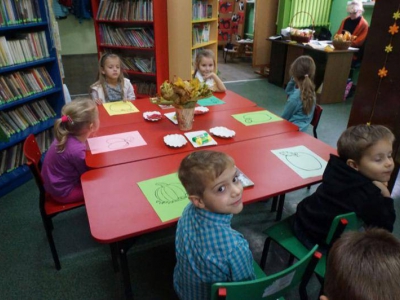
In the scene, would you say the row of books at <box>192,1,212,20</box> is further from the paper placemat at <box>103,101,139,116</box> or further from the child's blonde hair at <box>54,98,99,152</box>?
the child's blonde hair at <box>54,98,99,152</box>

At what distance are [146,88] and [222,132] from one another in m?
2.67

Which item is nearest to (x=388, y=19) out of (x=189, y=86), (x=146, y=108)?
(x=189, y=86)

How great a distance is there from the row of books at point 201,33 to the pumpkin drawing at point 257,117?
260 centimetres

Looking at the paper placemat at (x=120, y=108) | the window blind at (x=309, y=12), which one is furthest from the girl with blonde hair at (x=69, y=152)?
the window blind at (x=309, y=12)

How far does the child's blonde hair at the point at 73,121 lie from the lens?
1.69 meters

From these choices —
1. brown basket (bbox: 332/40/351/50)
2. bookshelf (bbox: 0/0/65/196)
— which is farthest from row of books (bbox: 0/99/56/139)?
brown basket (bbox: 332/40/351/50)

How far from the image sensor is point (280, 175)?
4.96ft

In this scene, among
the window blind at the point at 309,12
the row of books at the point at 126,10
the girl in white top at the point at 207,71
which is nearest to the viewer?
the girl in white top at the point at 207,71

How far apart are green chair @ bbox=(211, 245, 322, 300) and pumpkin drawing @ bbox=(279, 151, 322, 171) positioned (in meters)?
0.62

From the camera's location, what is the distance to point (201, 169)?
41.0 inches

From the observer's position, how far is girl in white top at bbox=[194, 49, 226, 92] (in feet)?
9.47

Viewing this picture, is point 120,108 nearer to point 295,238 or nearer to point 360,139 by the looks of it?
point 295,238

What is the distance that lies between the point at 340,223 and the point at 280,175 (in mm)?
386

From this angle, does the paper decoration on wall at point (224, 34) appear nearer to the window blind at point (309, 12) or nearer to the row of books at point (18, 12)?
the window blind at point (309, 12)
